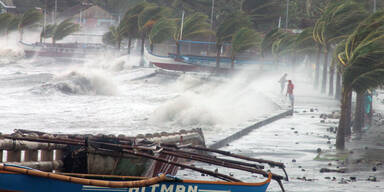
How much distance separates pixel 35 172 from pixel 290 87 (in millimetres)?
25714

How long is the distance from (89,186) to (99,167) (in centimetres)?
191

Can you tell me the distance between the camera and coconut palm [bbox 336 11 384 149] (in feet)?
54.4

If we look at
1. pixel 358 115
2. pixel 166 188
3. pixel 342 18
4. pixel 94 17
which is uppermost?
pixel 342 18

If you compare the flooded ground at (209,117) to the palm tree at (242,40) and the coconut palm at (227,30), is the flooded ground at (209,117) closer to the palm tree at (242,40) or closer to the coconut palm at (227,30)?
the palm tree at (242,40)

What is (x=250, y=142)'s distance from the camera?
19453mm

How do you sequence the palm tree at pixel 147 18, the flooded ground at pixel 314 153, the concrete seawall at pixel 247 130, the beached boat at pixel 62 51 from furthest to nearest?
the beached boat at pixel 62 51
the palm tree at pixel 147 18
the concrete seawall at pixel 247 130
the flooded ground at pixel 314 153

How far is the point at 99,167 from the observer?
942cm

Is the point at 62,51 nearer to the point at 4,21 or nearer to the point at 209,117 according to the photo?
the point at 4,21

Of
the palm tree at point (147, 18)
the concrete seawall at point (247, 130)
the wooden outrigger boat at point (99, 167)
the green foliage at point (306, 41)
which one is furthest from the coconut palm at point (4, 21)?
the wooden outrigger boat at point (99, 167)

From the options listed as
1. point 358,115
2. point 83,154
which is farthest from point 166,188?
point 358,115

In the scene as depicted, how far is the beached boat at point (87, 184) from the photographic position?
725 cm

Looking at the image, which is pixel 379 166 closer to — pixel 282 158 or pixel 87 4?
pixel 282 158

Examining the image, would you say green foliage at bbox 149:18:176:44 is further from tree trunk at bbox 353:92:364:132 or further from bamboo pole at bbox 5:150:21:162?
bamboo pole at bbox 5:150:21:162

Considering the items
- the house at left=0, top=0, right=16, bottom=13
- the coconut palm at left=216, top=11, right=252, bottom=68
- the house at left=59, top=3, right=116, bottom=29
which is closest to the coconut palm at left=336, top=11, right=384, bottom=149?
the coconut palm at left=216, top=11, right=252, bottom=68
